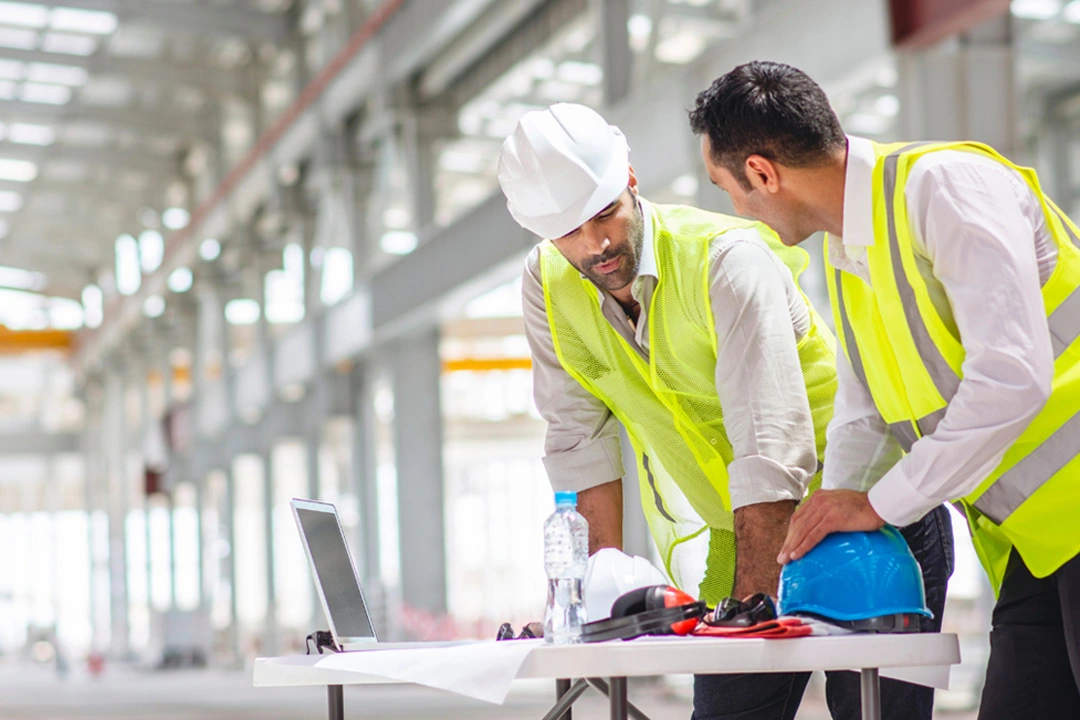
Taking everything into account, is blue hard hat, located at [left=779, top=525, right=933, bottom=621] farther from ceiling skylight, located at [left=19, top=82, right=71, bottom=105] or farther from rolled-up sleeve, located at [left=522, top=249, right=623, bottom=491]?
→ ceiling skylight, located at [left=19, top=82, right=71, bottom=105]

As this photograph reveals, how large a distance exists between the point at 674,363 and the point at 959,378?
0.67 metres

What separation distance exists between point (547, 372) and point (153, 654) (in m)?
23.3

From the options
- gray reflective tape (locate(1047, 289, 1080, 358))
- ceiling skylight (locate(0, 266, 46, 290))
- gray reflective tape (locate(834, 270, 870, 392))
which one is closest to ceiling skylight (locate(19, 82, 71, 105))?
ceiling skylight (locate(0, 266, 46, 290))

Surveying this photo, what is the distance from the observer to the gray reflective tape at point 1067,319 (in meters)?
1.89

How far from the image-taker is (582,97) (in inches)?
558

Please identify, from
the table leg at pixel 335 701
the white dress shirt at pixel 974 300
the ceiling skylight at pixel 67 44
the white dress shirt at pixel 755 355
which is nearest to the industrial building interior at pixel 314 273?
the ceiling skylight at pixel 67 44

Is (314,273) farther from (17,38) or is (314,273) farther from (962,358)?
(962,358)


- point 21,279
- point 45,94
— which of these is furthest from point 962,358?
point 21,279

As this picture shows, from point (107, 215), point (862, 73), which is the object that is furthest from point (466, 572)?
point (862, 73)

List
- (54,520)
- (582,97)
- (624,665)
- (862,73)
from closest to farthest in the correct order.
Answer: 1. (624,665)
2. (862,73)
3. (582,97)
4. (54,520)

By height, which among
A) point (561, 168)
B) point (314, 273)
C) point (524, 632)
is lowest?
point (524, 632)

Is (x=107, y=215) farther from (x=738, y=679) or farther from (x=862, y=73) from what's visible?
(x=738, y=679)

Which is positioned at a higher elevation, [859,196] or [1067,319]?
[859,196]

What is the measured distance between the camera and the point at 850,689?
2.40 m
